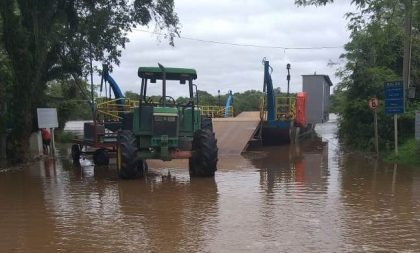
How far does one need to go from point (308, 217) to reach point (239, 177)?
535cm

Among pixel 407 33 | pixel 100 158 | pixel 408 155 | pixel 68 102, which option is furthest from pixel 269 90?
pixel 68 102

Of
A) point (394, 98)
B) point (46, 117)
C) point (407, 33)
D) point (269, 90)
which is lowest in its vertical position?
point (46, 117)

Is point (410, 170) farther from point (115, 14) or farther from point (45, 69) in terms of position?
point (45, 69)

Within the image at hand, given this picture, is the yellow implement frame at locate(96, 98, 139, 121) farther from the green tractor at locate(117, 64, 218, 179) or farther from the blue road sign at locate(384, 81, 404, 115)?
the blue road sign at locate(384, 81, 404, 115)

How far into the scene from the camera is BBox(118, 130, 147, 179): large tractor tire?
42.4ft

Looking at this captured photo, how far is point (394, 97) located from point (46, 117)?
41.1 ft

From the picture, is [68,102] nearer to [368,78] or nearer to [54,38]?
[54,38]

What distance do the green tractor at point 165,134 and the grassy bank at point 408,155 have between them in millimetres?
6389

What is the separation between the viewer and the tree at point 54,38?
1758cm

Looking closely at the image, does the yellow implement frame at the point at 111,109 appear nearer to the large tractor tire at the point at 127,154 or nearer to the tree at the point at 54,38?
the tree at the point at 54,38

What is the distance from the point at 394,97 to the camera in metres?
17.0

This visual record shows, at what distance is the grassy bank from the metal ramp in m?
6.16

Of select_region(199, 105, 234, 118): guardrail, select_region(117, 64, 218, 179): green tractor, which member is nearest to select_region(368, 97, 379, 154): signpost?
select_region(117, 64, 218, 179): green tractor

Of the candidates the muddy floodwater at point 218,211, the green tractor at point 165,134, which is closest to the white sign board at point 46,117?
the muddy floodwater at point 218,211
